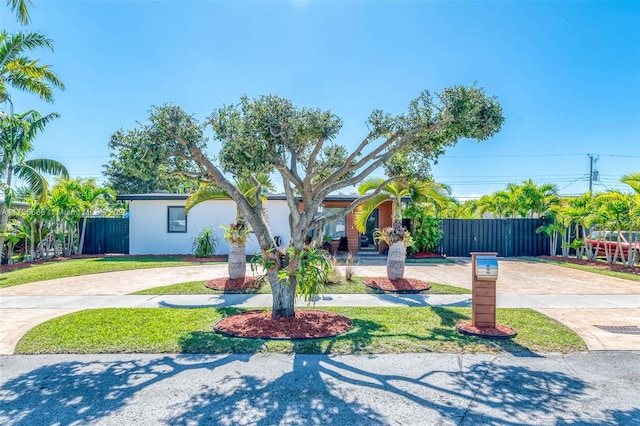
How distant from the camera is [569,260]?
49.7 ft

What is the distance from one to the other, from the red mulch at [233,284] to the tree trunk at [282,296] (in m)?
2.61

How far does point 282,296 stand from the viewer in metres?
6.07

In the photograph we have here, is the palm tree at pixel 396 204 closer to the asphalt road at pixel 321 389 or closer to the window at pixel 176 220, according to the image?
the asphalt road at pixel 321 389

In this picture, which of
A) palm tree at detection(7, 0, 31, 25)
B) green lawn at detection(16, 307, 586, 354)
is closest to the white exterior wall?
palm tree at detection(7, 0, 31, 25)

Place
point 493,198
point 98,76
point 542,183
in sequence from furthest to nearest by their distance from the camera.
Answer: point 493,198, point 542,183, point 98,76

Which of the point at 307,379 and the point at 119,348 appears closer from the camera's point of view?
the point at 307,379

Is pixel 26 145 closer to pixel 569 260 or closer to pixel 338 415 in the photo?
pixel 338 415

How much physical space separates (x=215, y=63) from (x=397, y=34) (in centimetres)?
454

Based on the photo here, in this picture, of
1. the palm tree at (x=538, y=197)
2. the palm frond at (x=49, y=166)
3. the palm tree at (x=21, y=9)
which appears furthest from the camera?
the palm tree at (x=538, y=197)

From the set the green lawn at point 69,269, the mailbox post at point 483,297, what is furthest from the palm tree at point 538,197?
the green lawn at point 69,269

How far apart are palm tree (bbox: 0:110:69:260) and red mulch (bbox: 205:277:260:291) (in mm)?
7334

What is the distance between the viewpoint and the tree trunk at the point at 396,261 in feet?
31.5

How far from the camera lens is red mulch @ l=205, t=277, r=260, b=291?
890 centimetres

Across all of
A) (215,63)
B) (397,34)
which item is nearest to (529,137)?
(397,34)
